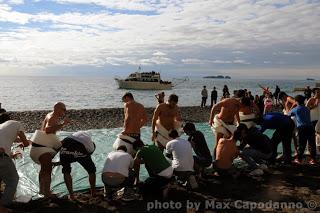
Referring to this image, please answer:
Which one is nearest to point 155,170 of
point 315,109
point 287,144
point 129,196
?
point 129,196

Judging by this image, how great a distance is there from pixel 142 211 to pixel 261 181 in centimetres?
297

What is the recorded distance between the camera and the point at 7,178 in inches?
242

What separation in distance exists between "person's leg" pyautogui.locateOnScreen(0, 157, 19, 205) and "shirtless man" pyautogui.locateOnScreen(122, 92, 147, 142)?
2.53 meters

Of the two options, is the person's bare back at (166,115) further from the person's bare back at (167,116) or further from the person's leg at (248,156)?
the person's leg at (248,156)

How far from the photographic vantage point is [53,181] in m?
8.48

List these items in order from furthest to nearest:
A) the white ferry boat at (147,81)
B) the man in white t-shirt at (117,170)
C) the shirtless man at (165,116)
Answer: the white ferry boat at (147,81) < the shirtless man at (165,116) < the man in white t-shirt at (117,170)

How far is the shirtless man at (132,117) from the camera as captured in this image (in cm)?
805

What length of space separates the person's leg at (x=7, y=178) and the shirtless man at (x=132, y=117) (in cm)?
253

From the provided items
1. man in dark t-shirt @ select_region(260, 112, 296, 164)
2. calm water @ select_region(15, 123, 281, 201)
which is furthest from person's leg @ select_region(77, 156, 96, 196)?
man in dark t-shirt @ select_region(260, 112, 296, 164)

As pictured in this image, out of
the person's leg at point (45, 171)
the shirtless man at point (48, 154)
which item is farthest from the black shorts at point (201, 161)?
the person's leg at point (45, 171)

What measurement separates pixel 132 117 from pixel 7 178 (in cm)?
289

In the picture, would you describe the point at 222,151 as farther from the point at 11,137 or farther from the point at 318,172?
the point at 11,137

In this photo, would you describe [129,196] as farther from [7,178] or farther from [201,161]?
[7,178]

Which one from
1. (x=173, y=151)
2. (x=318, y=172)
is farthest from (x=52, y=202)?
(x=318, y=172)
